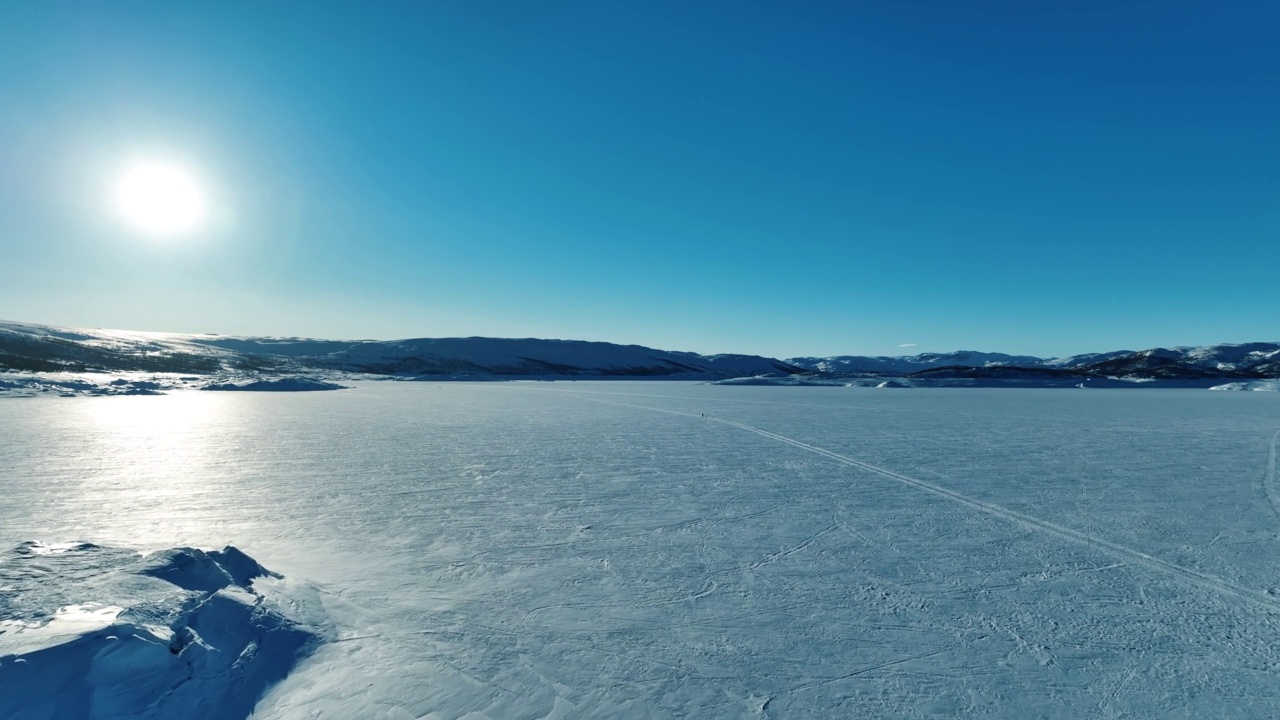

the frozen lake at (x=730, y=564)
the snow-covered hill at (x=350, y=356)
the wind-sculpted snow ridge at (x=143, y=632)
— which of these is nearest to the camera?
the wind-sculpted snow ridge at (x=143, y=632)

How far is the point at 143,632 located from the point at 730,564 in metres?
3.94

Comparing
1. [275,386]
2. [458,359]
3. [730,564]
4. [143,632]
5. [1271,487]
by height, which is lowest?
[730,564]

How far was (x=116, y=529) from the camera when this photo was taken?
582 cm

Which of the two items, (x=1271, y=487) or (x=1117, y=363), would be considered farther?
(x=1117, y=363)

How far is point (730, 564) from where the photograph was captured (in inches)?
201

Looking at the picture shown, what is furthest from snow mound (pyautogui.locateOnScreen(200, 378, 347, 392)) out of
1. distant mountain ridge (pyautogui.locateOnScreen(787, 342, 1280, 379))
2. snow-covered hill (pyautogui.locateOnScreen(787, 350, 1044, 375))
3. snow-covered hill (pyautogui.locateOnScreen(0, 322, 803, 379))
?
snow-covered hill (pyautogui.locateOnScreen(787, 350, 1044, 375))

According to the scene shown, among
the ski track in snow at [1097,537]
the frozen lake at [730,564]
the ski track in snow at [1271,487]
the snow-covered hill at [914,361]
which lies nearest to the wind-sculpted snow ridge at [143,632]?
the frozen lake at [730,564]

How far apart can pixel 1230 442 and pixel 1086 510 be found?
9.02m

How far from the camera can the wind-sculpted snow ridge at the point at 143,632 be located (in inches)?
109

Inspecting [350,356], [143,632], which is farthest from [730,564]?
[350,356]

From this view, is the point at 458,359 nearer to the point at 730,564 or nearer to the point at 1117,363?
the point at 730,564

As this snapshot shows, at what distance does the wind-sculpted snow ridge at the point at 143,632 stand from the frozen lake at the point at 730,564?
0.75 feet

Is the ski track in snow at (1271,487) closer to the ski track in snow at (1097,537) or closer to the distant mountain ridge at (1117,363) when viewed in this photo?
the ski track in snow at (1097,537)

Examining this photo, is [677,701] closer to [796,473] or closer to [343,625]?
[343,625]
